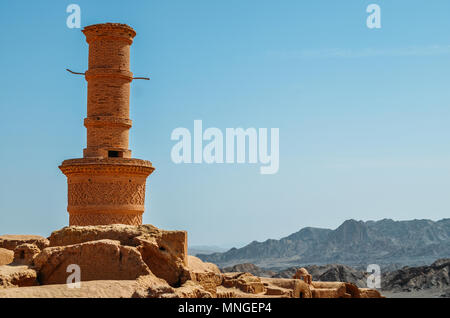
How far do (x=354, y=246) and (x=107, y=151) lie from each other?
363ft

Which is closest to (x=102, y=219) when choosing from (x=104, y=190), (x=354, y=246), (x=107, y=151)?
(x=104, y=190)

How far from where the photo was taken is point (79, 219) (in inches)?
789

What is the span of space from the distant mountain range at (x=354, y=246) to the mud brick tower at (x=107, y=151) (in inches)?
3605

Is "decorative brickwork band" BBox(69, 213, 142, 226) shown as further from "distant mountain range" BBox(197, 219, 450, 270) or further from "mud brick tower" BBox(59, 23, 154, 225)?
"distant mountain range" BBox(197, 219, 450, 270)

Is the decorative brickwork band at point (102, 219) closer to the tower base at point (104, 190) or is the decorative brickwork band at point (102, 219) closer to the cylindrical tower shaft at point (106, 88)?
the tower base at point (104, 190)

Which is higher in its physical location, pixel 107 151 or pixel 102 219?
pixel 107 151

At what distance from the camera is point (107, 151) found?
20516mm

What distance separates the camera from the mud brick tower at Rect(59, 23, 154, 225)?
19.9 meters

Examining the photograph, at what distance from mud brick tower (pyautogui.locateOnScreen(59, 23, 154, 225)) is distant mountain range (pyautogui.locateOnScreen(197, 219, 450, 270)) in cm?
9157

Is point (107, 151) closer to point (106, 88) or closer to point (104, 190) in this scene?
point (104, 190)
